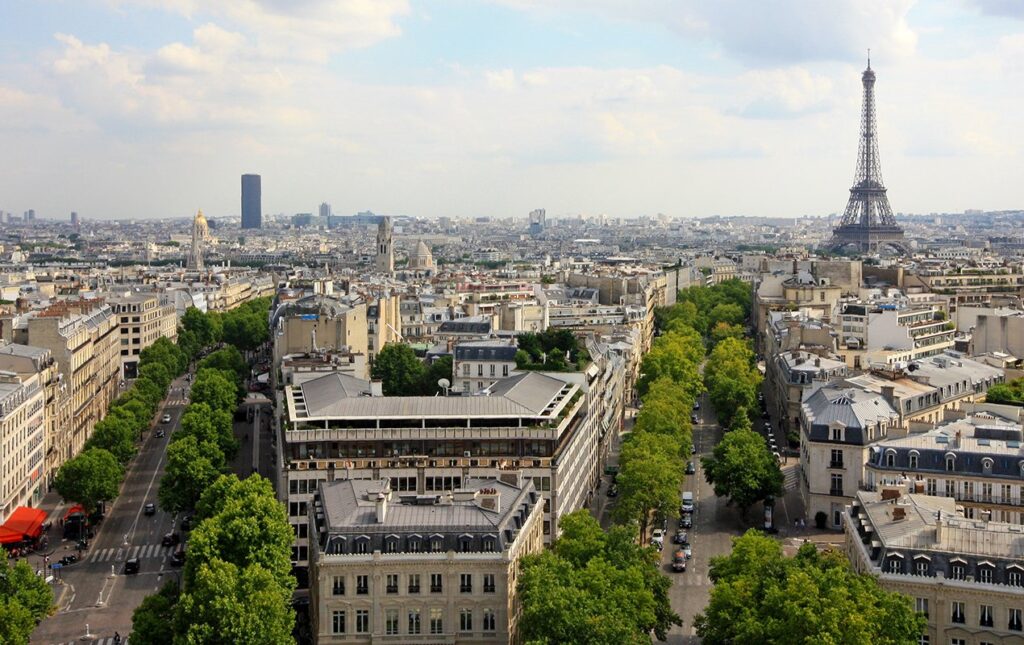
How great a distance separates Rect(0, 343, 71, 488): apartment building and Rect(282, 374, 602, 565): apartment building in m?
26.9

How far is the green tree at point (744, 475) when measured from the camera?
67.1 m

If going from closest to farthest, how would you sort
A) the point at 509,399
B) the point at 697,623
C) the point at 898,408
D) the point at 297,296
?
the point at 697,623
the point at 509,399
the point at 898,408
the point at 297,296

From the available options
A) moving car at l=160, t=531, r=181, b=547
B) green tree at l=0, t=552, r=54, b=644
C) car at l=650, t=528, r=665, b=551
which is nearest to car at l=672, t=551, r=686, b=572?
car at l=650, t=528, r=665, b=551

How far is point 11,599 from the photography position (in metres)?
47.0

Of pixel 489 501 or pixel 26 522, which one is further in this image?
pixel 26 522

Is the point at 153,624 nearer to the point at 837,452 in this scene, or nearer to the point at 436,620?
the point at 436,620

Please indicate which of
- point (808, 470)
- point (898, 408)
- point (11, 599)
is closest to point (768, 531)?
point (808, 470)

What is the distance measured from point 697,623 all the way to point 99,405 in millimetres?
66090

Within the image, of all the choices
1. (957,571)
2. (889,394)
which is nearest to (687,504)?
(889,394)

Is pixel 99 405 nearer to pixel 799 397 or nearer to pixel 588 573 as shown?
pixel 799 397

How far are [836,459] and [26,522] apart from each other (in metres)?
42.9

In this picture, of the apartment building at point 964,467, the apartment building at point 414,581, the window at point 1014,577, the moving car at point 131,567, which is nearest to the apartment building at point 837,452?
the apartment building at point 964,467

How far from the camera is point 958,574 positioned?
44188mm

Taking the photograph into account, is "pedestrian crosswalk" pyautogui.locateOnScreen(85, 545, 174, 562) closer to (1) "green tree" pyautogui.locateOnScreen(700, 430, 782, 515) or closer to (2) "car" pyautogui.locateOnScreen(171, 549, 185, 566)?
(2) "car" pyautogui.locateOnScreen(171, 549, 185, 566)
